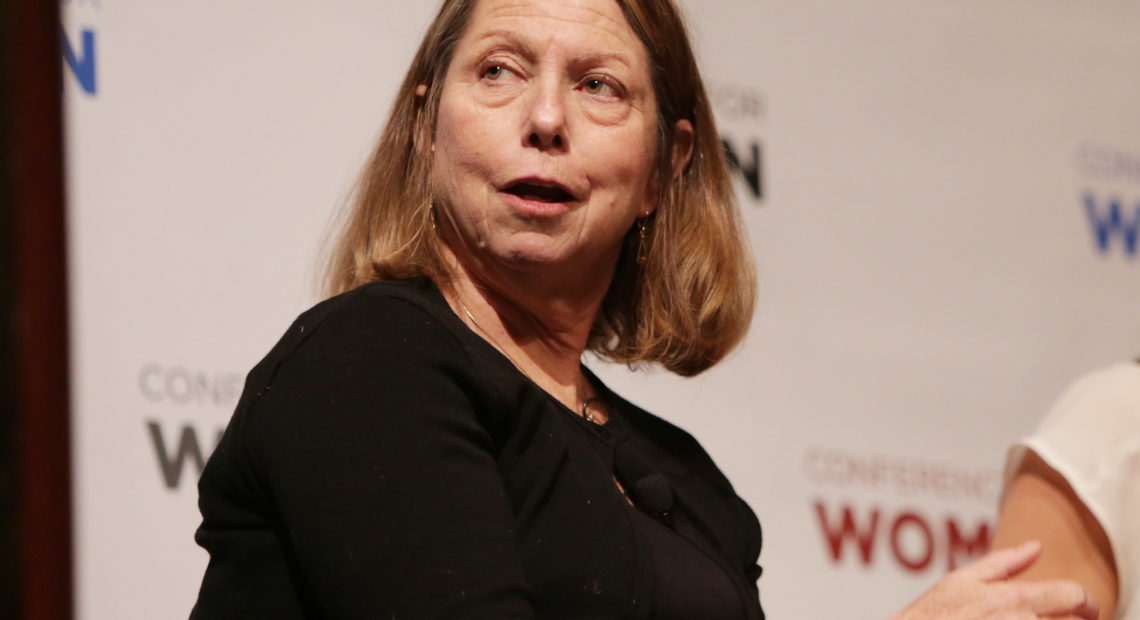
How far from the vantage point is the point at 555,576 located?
1054mm

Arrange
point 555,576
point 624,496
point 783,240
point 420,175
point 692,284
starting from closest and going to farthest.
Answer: point 555,576
point 624,496
point 420,175
point 692,284
point 783,240

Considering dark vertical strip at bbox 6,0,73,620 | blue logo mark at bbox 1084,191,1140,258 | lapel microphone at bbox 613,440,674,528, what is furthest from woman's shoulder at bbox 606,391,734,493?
blue logo mark at bbox 1084,191,1140,258

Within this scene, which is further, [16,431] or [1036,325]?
[1036,325]

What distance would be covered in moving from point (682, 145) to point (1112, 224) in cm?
143

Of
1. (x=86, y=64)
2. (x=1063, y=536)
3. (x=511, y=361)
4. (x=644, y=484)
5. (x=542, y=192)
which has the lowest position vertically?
(x=1063, y=536)

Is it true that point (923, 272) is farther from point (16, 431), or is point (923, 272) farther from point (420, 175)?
point (16, 431)

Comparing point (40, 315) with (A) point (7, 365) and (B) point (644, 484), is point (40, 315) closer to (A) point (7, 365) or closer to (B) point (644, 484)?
(A) point (7, 365)

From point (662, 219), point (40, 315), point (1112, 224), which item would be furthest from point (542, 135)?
point (1112, 224)

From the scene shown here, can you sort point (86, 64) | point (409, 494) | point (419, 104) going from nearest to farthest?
point (409, 494) → point (419, 104) → point (86, 64)

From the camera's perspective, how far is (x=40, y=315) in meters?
0.37

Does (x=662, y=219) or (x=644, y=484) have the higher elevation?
(x=662, y=219)

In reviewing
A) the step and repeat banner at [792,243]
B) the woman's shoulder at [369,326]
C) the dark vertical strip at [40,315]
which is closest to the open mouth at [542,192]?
the woman's shoulder at [369,326]

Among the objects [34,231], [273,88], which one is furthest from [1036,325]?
[34,231]

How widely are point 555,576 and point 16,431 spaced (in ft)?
2.38
